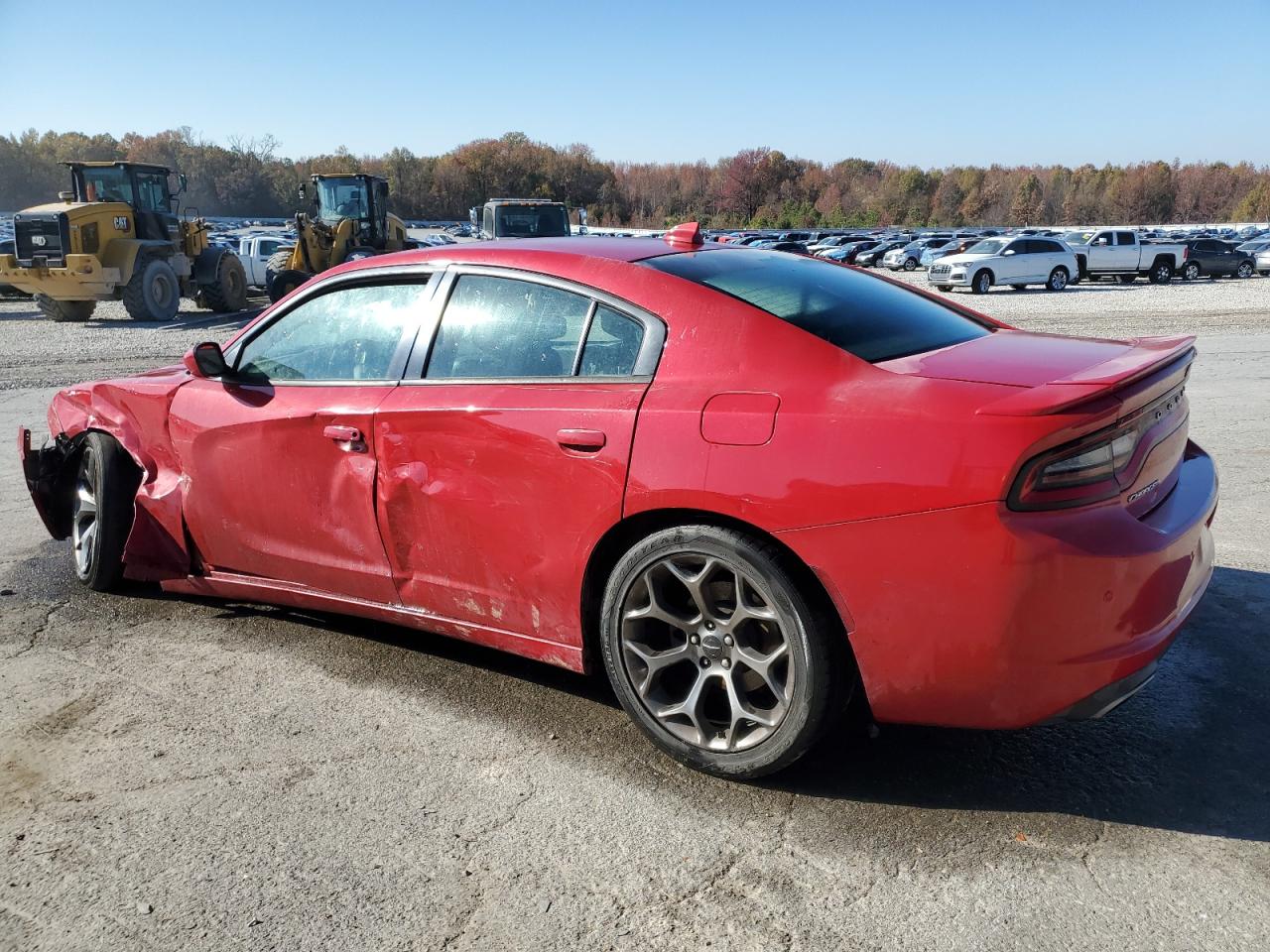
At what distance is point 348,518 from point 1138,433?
8.64 feet

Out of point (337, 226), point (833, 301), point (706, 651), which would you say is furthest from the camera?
point (337, 226)

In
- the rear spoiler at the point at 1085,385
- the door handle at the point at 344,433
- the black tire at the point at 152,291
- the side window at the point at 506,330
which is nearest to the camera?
the rear spoiler at the point at 1085,385

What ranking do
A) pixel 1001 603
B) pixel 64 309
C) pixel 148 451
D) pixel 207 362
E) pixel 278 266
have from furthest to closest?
pixel 278 266, pixel 64 309, pixel 148 451, pixel 207 362, pixel 1001 603

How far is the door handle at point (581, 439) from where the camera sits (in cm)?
300

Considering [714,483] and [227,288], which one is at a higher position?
[714,483]

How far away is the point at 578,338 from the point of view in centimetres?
323

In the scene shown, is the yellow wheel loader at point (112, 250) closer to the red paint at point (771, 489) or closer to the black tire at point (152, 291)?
the black tire at point (152, 291)

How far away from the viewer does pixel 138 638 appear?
420 cm

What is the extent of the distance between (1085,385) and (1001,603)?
24.5 inches

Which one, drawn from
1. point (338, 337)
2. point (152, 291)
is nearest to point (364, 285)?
point (338, 337)

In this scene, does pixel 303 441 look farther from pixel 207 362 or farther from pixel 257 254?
pixel 257 254

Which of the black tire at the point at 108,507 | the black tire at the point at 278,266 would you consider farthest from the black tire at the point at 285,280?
the black tire at the point at 108,507

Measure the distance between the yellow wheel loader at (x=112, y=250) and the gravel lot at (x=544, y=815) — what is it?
60.1ft

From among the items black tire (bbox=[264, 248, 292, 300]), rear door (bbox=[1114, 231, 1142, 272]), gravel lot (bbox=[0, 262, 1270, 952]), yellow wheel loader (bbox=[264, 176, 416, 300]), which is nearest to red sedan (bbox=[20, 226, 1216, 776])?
gravel lot (bbox=[0, 262, 1270, 952])
